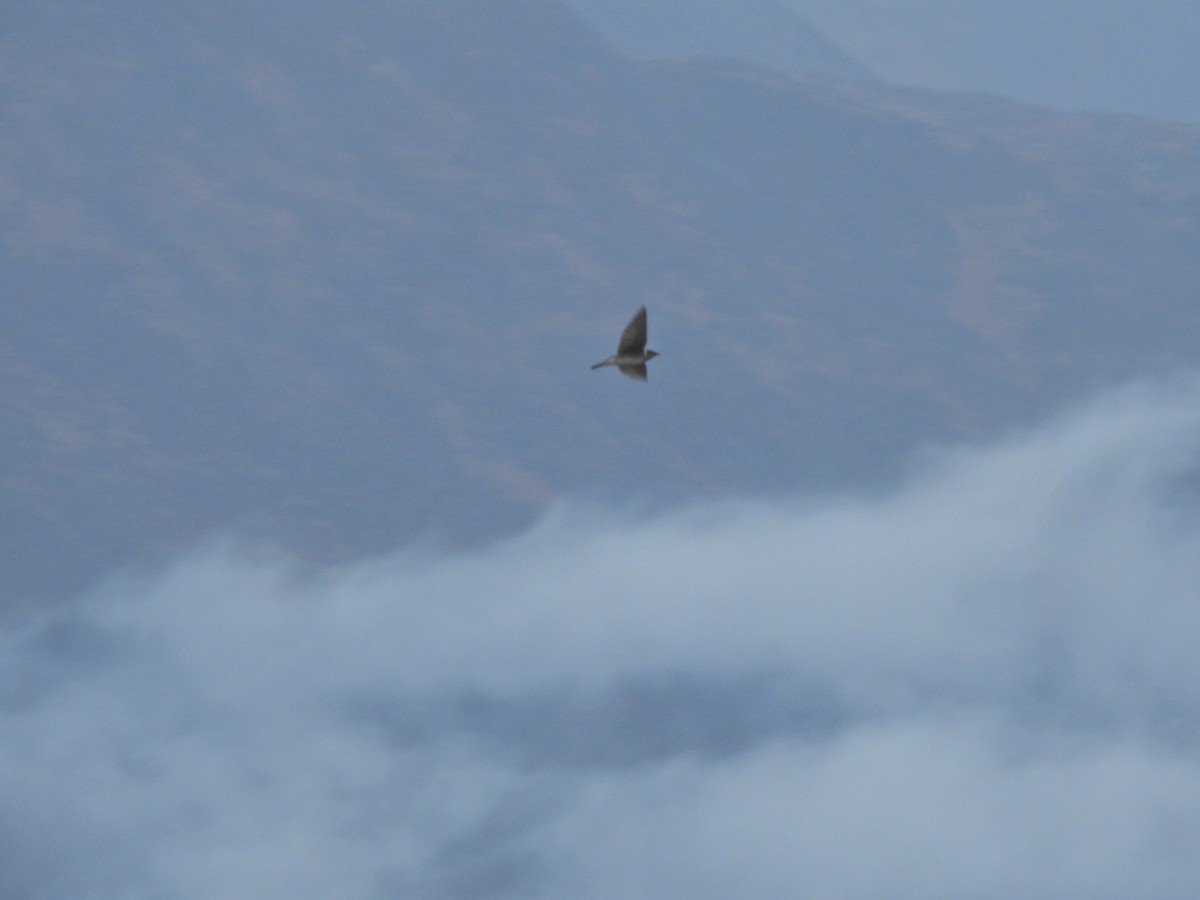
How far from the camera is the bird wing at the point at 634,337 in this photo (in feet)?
194

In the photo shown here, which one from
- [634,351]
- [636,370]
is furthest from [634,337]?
[636,370]

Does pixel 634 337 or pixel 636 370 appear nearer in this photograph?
pixel 636 370

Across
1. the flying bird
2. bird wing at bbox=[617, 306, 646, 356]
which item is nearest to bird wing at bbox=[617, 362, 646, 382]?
the flying bird

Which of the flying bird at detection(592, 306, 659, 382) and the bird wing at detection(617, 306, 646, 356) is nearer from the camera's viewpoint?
the flying bird at detection(592, 306, 659, 382)

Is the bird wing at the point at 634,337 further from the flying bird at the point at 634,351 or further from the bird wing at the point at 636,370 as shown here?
the bird wing at the point at 636,370

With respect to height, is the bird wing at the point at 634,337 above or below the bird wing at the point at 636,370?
above

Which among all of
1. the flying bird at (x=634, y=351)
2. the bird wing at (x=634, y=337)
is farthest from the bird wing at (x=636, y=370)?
the bird wing at (x=634, y=337)

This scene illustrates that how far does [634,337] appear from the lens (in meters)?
59.5

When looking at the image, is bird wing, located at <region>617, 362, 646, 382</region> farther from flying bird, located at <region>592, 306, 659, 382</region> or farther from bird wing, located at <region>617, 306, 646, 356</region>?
bird wing, located at <region>617, 306, 646, 356</region>

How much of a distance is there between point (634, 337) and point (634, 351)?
19.7 inches

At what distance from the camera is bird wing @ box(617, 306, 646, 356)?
2325 inches

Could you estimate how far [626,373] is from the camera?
5903 centimetres

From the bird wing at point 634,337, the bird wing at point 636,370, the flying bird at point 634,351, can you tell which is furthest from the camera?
the bird wing at point 634,337

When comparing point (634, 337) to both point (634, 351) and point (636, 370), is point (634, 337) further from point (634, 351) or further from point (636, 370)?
point (636, 370)
